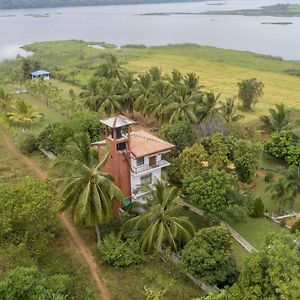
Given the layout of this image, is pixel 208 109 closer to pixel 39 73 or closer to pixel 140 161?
pixel 140 161

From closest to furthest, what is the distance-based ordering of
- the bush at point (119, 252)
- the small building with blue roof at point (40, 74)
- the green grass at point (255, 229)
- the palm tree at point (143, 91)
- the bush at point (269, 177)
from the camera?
the bush at point (119, 252) → the green grass at point (255, 229) → the bush at point (269, 177) → the palm tree at point (143, 91) → the small building with blue roof at point (40, 74)

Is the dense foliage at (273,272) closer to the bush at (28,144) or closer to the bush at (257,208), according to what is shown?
the bush at (257,208)

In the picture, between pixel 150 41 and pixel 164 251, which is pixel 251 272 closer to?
pixel 164 251

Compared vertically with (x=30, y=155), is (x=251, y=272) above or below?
above

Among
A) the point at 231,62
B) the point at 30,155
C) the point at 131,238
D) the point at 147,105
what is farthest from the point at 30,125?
the point at 231,62

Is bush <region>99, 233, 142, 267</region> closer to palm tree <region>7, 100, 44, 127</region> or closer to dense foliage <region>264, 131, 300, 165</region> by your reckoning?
dense foliage <region>264, 131, 300, 165</region>

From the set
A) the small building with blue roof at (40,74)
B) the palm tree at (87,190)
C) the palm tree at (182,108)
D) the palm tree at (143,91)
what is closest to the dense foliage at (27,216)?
the palm tree at (87,190)
